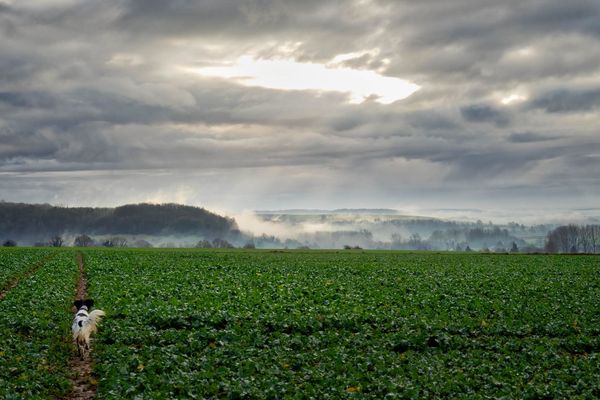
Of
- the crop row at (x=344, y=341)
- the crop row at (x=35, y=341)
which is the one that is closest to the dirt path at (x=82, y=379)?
the crop row at (x=35, y=341)

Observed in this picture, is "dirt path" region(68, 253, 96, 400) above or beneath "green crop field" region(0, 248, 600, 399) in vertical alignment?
beneath

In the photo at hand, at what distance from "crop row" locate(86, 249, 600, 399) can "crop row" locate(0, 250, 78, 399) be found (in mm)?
1496

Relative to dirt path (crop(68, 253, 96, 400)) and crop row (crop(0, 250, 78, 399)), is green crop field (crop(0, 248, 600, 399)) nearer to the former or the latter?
crop row (crop(0, 250, 78, 399))

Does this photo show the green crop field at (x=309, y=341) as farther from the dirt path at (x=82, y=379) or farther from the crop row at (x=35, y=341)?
the dirt path at (x=82, y=379)

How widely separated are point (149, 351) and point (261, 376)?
507 centimetres

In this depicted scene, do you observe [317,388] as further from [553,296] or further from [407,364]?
[553,296]

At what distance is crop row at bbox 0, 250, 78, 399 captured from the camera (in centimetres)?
1532

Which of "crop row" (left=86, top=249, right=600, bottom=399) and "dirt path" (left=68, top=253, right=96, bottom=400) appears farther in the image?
"dirt path" (left=68, top=253, right=96, bottom=400)

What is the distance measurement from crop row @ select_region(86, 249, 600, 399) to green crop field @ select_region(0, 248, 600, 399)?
0.06m

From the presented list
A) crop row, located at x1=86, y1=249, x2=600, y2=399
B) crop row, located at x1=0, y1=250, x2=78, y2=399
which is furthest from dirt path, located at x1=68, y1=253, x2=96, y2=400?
crop row, located at x1=86, y1=249, x2=600, y2=399

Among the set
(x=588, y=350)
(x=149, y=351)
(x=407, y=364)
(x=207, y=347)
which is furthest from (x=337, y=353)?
(x=588, y=350)

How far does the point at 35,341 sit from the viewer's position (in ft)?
68.1

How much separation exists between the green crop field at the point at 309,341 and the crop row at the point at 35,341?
6cm

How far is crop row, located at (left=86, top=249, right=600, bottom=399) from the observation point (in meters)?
15.1
